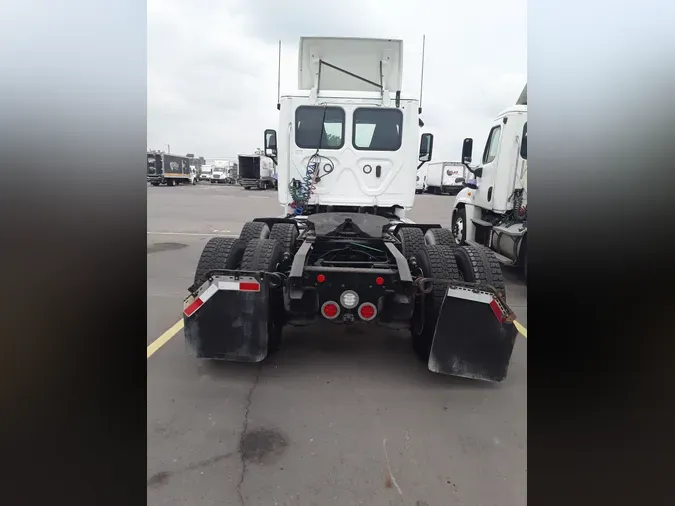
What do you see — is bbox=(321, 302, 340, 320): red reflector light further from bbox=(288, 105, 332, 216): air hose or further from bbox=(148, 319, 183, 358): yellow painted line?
bbox=(288, 105, 332, 216): air hose

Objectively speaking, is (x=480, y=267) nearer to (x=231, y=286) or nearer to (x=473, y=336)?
(x=473, y=336)

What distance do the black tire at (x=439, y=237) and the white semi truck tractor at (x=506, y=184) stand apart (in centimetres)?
201

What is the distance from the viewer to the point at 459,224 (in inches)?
365

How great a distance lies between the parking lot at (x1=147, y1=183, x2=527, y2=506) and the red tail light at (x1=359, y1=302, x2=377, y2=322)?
0.57 m

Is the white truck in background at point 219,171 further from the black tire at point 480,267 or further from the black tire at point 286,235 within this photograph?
the black tire at point 480,267

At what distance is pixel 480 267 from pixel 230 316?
214cm

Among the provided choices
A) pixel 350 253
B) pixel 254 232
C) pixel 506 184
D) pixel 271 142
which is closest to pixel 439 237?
pixel 350 253

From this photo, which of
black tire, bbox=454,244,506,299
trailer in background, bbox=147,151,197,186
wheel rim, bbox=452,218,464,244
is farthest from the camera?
trailer in background, bbox=147,151,197,186

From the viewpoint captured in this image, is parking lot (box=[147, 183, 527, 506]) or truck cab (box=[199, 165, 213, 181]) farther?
truck cab (box=[199, 165, 213, 181])

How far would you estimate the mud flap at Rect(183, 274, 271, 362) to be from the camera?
2.96 metres

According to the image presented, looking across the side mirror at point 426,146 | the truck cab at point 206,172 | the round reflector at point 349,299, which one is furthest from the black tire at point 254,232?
the truck cab at point 206,172

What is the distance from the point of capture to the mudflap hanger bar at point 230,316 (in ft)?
9.72

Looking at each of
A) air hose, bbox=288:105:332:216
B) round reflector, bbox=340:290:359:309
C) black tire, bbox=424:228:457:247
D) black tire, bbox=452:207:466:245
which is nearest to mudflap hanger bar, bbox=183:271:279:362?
round reflector, bbox=340:290:359:309
